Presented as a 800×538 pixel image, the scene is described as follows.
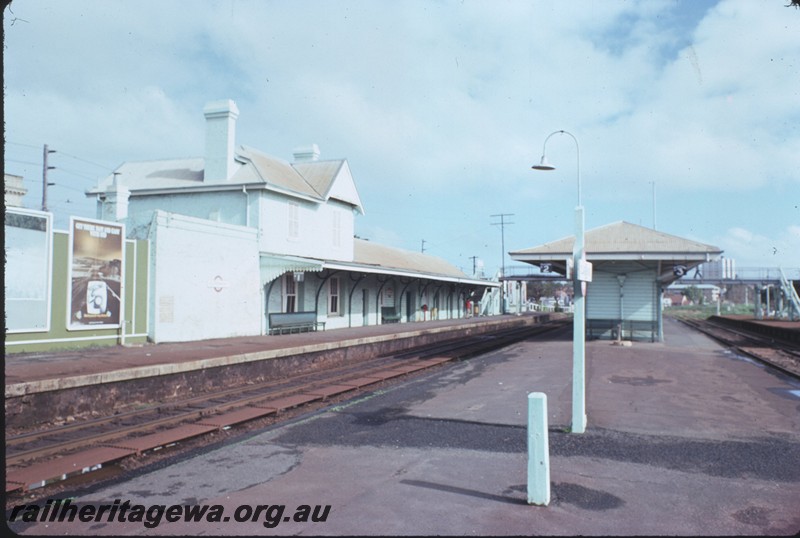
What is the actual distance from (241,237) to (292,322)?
388 centimetres

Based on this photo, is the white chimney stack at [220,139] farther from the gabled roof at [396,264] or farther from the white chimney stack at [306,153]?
the white chimney stack at [306,153]

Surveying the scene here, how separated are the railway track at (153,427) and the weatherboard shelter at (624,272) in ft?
29.9

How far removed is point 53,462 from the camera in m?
6.73

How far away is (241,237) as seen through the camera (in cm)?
1966

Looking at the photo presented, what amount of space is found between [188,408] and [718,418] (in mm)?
8528

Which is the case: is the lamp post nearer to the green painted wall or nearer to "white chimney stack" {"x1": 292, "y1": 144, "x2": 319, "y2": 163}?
the green painted wall

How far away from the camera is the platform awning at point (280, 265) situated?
65.6 ft

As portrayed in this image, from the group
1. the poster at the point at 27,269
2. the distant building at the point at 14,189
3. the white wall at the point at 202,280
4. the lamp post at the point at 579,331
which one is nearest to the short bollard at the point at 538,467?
the lamp post at the point at 579,331

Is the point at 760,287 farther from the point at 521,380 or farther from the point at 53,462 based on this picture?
the point at 53,462

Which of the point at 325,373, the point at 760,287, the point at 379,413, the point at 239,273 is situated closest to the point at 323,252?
the point at 239,273

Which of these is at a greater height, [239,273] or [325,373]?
[239,273]

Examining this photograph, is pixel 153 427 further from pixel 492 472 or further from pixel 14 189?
pixel 14 189

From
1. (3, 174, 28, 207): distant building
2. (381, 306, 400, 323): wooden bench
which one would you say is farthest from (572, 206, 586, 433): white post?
(381, 306, 400, 323): wooden bench

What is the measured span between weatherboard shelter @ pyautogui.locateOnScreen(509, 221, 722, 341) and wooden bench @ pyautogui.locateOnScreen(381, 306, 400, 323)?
10.6 meters
